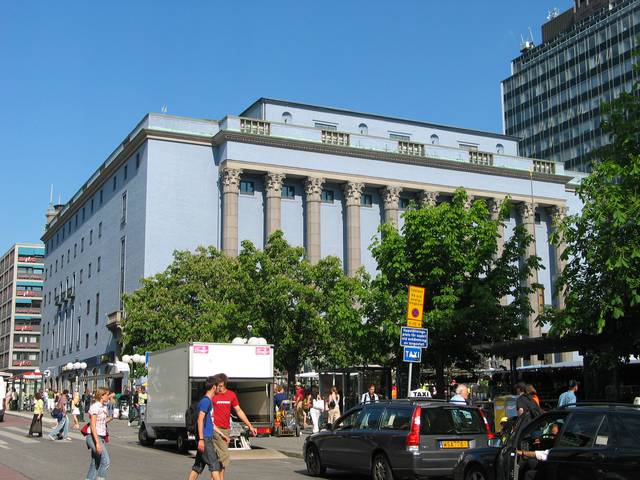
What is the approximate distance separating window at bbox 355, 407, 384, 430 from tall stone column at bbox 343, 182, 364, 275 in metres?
42.3

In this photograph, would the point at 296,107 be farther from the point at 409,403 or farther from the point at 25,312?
the point at 25,312

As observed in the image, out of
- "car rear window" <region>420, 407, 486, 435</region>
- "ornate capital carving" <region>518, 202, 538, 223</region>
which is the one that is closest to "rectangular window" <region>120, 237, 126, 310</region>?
"ornate capital carving" <region>518, 202, 538, 223</region>

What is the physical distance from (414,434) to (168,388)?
1096 centimetres

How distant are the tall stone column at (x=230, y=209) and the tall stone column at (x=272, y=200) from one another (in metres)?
2.14

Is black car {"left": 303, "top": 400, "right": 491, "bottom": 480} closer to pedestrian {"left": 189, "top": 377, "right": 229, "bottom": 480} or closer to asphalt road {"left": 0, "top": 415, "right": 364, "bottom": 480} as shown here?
asphalt road {"left": 0, "top": 415, "right": 364, "bottom": 480}

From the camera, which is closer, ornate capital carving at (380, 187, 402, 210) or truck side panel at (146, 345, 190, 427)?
truck side panel at (146, 345, 190, 427)

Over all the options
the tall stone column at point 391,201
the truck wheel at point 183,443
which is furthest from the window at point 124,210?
the truck wheel at point 183,443

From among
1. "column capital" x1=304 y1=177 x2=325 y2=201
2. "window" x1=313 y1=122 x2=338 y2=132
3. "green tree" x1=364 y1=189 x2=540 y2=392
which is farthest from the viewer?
"window" x1=313 y1=122 x2=338 y2=132

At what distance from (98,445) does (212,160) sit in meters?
47.0

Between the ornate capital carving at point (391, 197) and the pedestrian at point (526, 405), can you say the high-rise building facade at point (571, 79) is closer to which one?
the ornate capital carving at point (391, 197)

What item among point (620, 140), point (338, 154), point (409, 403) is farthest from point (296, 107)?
point (409, 403)

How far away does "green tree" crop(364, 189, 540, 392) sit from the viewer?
2731cm

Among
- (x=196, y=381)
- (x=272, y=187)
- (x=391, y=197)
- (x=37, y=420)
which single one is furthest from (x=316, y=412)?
(x=391, y=197)

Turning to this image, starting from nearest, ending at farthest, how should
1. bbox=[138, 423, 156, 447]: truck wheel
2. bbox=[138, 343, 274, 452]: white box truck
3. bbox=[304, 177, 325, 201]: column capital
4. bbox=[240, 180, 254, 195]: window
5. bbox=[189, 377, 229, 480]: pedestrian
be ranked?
bbox=[189, 377, 229, 480]: pedestrian < bbox=[138, 343, 274, 452]: white box truck < bbox=[138, 423, 156, 447]: truck wheel < bbox=[240, 180, 254, 195]: window < bbox=[304, 177, 325, 201]: column capital
